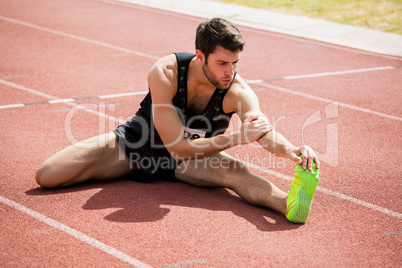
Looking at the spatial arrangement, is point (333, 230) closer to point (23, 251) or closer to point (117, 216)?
point (117, 216)

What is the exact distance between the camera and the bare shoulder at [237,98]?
498 centimetres

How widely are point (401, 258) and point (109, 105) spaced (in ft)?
14.7

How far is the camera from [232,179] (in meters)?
5.02

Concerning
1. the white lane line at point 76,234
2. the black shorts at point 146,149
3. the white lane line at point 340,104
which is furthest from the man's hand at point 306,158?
the white lane line at point 340,104

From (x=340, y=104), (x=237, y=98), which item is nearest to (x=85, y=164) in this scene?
(x=237, y=98)

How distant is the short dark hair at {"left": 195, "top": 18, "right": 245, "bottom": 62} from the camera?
15.3 feet

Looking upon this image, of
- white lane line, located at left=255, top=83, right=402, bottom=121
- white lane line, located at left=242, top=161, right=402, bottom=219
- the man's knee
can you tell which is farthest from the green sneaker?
white lane line, located at left=255, top=83, right=402, bottom=121

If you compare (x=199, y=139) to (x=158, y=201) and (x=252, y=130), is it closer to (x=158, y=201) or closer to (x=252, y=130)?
(x=252, y=130)

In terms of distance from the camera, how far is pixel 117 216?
15.2 ft

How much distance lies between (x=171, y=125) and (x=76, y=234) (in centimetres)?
111

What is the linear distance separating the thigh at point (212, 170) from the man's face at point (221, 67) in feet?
2.05

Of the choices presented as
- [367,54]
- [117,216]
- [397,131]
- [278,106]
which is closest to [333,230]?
[117,216]

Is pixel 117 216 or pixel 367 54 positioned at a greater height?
pixel 367 54

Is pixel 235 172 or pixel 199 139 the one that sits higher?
pixel 199 139
